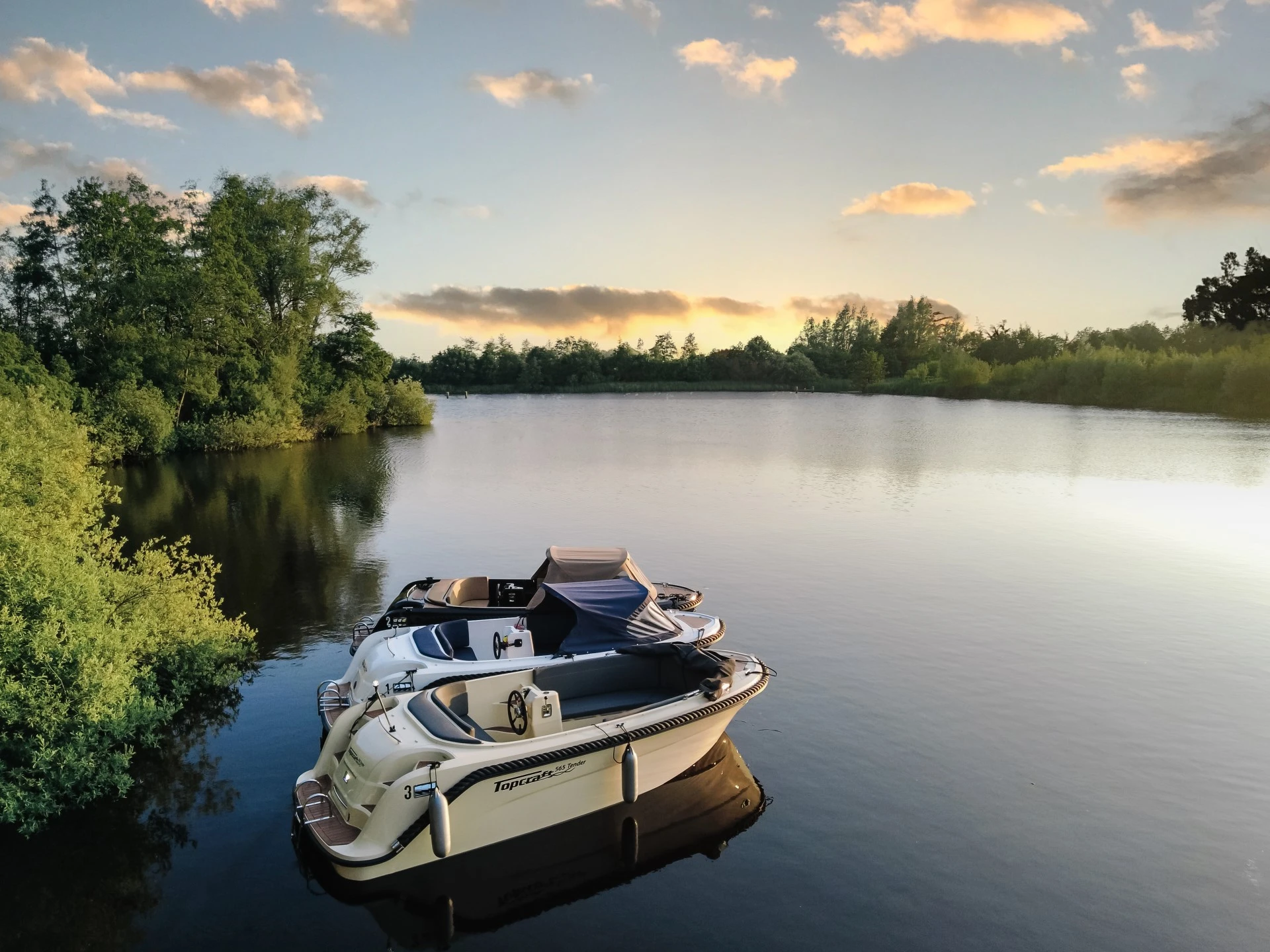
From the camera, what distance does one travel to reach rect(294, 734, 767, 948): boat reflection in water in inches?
390

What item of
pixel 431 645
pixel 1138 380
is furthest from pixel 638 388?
pixel 431 645

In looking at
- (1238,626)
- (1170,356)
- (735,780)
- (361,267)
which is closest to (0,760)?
(735,780)

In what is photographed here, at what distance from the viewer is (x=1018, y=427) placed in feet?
247

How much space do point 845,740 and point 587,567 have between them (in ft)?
22.5

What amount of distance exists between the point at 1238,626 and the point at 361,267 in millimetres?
68834

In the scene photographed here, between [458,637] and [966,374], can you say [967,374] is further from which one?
[458,637]

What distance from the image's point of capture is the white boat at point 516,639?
44.2 feet

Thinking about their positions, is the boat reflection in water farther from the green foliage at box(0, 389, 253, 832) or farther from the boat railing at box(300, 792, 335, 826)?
the green foliage at box(0, 389, 253, 832)

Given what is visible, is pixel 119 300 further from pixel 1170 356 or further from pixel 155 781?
pixel 1170 356

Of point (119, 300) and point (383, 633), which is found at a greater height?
point (119, 300)

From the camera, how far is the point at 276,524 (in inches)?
1292

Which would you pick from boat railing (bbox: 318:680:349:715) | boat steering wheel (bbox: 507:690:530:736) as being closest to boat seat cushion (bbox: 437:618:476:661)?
boat railing (bbox: 318:680:349:715)

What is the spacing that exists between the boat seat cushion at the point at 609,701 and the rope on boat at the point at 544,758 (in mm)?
1047

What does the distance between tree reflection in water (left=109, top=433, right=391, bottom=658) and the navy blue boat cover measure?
23.8 feet
